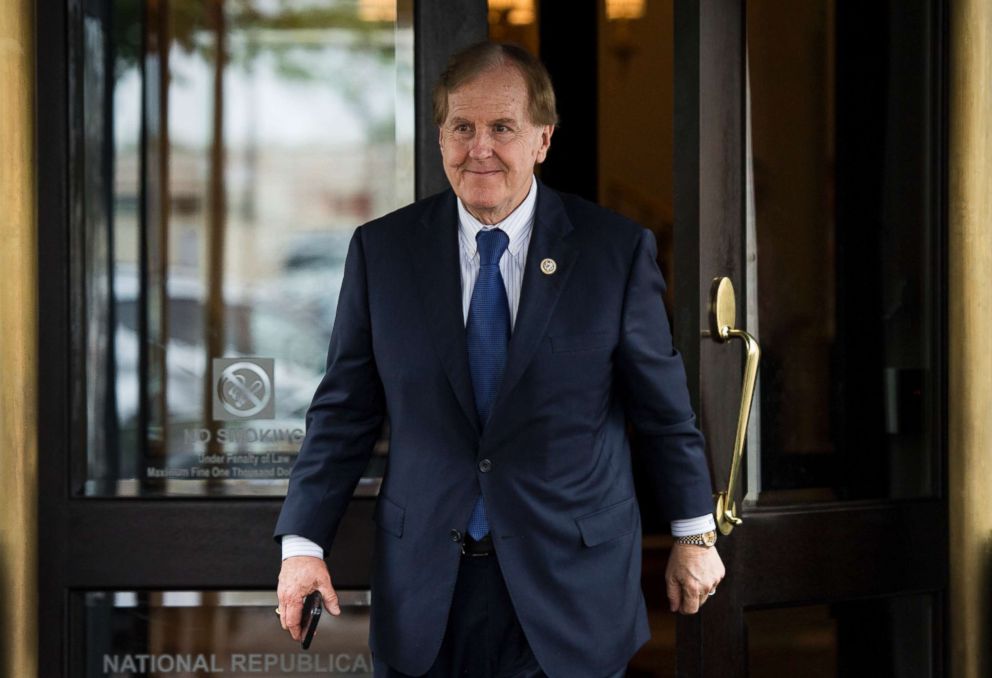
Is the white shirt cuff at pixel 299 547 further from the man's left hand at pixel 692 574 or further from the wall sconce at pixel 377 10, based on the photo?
the wall sconce at pixel 377 10

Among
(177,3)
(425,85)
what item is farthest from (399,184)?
(177,3)

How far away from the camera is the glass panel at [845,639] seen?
2.64m

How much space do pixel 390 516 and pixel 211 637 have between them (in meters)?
0.79

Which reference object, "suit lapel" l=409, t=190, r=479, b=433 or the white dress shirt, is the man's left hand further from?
"suit lapel" l=409, t=190, r=479, b=433

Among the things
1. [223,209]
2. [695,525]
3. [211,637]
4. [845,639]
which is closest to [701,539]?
[695,525]

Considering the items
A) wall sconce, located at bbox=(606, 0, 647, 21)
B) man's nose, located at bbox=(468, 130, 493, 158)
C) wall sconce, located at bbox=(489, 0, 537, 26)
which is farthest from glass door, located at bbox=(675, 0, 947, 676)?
wall sconce, located at bbox=(606, 0, 647, 21)

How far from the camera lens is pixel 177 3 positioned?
8.71 ft

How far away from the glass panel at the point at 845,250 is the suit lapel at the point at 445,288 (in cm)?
75

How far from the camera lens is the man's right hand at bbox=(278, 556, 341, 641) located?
6.80 feet

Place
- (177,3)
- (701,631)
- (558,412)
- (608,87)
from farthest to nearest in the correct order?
(608,87) → (177,3) → (701,631) → (558,412)

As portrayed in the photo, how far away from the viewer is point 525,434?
6.80 ft

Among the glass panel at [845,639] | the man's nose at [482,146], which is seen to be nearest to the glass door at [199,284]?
the man's nose at [482,146]

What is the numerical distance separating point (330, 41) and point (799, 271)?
3.67ft

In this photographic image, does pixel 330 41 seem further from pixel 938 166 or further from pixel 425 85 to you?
pixel 938 166
